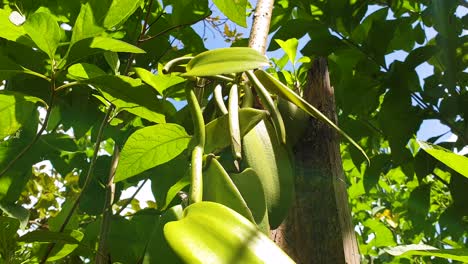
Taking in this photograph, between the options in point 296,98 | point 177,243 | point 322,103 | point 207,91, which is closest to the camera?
point 177,243

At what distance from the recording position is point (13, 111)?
2.22ft

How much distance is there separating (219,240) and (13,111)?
486 millimetres

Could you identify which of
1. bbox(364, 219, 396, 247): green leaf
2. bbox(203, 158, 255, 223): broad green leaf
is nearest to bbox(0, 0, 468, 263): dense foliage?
bbox(203, 158, 255, 223): broad green leaf

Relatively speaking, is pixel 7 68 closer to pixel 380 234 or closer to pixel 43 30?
pixel 43 30

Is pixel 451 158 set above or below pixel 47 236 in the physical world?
above

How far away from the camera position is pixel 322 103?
0.60m

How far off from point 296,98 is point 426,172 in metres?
0.86

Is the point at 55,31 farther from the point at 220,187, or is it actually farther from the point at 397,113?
the point at 397,113

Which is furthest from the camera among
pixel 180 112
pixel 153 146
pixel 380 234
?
pixel 380 234

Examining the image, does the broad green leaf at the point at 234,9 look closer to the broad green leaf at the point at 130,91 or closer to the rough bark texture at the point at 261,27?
the rough bark texture at the point at 261,27

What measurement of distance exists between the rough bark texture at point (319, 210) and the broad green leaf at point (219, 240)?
0.18m

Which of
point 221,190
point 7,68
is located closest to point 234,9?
point 7,68

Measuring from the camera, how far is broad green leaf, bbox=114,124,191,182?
0.53 metres

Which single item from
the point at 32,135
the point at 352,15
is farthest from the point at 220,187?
the point at 352,15
